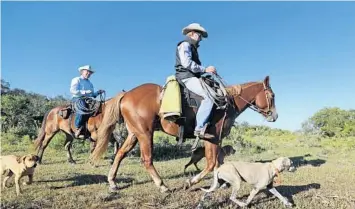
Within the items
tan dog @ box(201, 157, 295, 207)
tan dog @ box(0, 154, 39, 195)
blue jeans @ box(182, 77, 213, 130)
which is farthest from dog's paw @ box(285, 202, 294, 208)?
tan dog @ box(0, 154, 39, 195)

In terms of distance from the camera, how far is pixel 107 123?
7.93 metres

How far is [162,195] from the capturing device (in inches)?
261

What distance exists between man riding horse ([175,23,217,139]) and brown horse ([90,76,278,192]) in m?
0.28

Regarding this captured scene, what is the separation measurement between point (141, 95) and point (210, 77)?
1.46m

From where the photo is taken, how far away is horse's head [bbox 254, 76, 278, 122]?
8.38 m

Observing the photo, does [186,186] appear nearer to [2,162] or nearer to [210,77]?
[210,77]

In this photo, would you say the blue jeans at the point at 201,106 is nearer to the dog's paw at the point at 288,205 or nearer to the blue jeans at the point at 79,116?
the dog's paw at the point at 288,205

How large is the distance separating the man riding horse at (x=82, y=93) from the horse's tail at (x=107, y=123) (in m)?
3.29

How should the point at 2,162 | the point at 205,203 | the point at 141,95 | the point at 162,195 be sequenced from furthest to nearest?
the point at 141,95
the point at 2,162
the point at 162,195
the point at 205,203

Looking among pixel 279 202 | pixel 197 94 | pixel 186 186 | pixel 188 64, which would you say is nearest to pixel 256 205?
pixel 279 202

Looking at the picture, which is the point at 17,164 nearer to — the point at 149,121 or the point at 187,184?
the point at 149,121

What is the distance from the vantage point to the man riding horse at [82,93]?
437 inches

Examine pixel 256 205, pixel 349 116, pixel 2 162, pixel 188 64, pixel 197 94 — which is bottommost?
pixel 256 205

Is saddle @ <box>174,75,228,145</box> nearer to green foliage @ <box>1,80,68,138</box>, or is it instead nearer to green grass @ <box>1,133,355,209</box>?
green grass @ <box>1,133,355,209</box>
